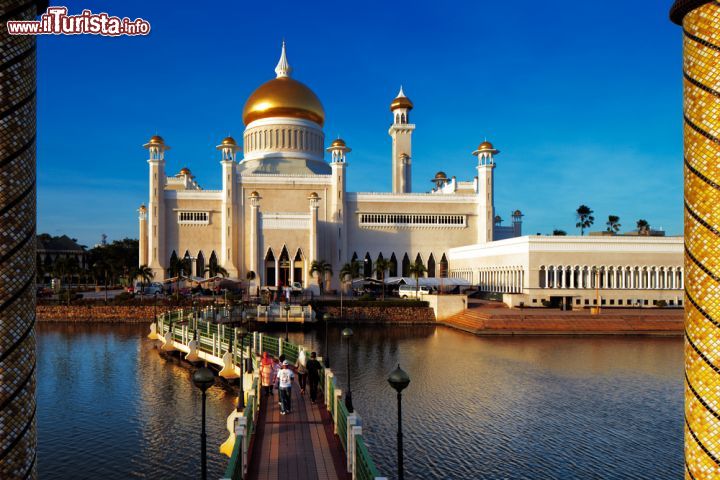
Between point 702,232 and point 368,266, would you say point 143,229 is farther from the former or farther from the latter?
point 702,232

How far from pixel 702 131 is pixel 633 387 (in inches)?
692

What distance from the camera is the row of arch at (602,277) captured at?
1618 inches

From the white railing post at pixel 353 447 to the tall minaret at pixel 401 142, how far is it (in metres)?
53.7

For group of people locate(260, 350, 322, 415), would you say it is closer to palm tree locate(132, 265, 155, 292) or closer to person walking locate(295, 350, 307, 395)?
person walking locate(295, 350, 307, 395)

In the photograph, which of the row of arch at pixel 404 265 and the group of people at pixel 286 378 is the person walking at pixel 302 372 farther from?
the row of arch at pixel 404 265

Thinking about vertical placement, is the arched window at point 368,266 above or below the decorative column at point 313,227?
below

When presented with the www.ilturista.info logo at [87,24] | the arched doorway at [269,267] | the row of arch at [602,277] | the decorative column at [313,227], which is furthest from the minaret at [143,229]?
the www.ilturista.info logo at [87,24]

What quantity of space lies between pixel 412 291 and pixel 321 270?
25.1 ft

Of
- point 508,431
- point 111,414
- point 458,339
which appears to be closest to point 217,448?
point 111,414

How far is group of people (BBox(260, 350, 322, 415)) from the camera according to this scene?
1213 cm

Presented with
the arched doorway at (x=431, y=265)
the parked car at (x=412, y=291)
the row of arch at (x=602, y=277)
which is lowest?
the parked car at (x=412, y=291)

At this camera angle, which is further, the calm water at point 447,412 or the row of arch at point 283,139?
the row of arch at point 283,139

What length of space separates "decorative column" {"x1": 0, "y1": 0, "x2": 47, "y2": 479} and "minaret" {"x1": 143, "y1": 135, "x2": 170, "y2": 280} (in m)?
48.3

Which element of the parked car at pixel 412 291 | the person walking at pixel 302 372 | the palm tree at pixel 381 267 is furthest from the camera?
the palm tree at pixel 381 267
